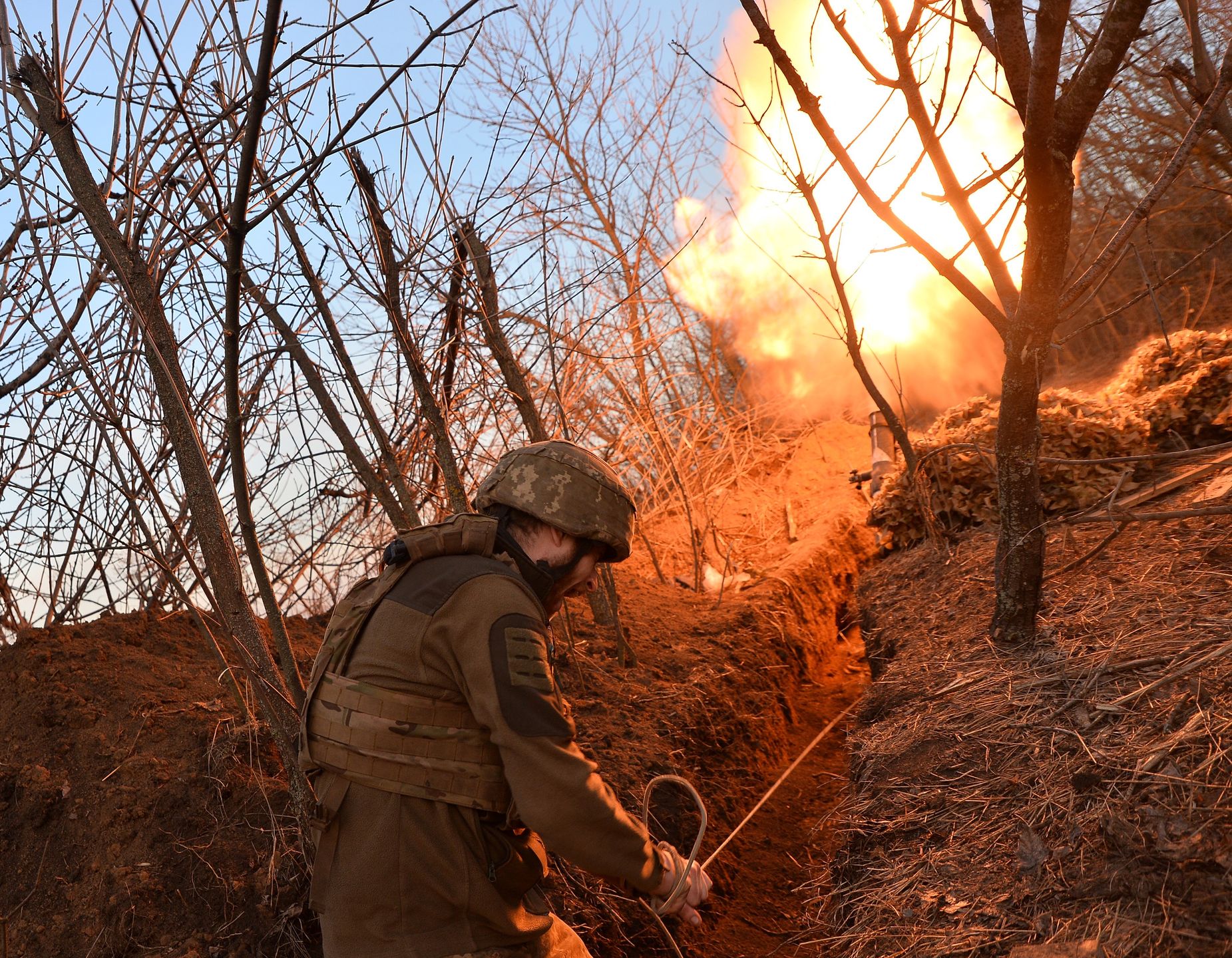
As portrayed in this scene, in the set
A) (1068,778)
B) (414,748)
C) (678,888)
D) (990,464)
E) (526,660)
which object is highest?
(526,660)

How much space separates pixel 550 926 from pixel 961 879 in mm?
1655

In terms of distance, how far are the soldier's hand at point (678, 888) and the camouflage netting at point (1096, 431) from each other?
4.10 meters

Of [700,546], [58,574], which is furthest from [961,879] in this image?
[700,546]

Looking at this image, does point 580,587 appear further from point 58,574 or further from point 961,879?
point 58,574

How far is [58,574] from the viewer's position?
14.1 ft

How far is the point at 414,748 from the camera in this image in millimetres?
2367

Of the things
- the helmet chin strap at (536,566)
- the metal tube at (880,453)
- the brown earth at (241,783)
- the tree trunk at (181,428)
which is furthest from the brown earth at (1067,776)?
the metal tube at (880,453)

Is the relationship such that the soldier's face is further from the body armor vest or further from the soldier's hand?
the soldier's hand

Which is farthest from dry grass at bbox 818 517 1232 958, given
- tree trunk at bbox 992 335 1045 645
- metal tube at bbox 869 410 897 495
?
metal tube at bbox 869 410 897 495

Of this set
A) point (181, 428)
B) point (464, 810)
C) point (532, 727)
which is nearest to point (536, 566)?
point (532, 727)

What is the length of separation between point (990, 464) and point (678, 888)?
13.6ft

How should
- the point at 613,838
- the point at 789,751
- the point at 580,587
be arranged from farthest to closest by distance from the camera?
the point at 789,751 < the point at 580,587 < the point at 613,838

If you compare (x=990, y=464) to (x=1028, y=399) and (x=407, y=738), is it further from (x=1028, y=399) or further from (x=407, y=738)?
(x=407, y=738)

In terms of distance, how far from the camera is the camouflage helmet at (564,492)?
8.57 ft
